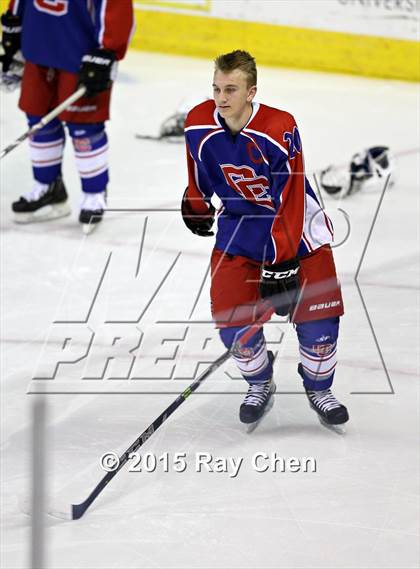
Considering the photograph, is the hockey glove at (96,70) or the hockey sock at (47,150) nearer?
the hockey glove at (96,70)

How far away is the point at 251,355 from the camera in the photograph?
2854mm

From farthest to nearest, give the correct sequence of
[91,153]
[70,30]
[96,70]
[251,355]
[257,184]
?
[91,153] → [70,30] → [96,70] → [251,355] → [257,184]

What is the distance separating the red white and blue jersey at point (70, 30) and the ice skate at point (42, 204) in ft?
1.66

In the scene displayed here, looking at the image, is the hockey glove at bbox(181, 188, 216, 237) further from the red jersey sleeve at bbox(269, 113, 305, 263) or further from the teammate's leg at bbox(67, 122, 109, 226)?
the teammate's leg at bbox(67, 122, 109, 226)

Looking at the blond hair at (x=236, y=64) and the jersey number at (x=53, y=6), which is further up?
the blond hair at (x=236, y=64)

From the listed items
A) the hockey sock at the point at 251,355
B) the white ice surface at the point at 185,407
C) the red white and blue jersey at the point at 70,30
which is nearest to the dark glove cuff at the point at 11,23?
the red white and blue jersey at the point at 70,30

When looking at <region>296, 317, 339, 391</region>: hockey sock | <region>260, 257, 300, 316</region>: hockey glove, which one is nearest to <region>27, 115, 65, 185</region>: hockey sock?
<region>296, 317, 339, 391</region>: hockey sock

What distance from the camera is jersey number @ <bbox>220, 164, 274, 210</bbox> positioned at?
2.60 metres

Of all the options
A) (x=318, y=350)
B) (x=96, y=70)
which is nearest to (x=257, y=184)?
(x=318, y=350)

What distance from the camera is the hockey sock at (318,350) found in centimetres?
276

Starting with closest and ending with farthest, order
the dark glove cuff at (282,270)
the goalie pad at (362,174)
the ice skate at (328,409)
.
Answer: the dark glove cuff at (282,270) → the ice skate at (328,409) → the goalie pad at (362,174)

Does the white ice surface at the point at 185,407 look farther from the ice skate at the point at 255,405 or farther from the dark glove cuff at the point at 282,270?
the dark glove cuff at the point at 282,270

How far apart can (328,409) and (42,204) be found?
1990 millimetres

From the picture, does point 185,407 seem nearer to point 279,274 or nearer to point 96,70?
point 279,274
